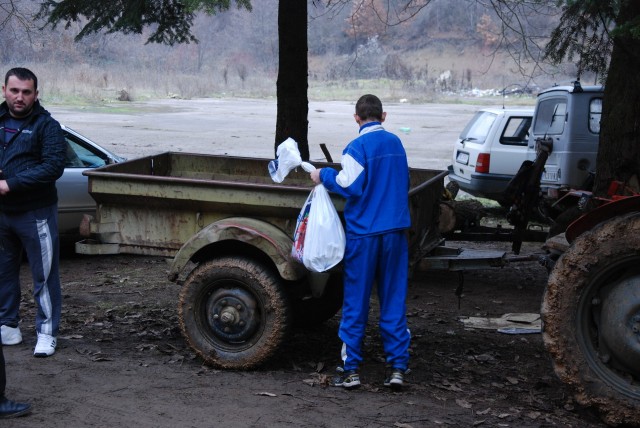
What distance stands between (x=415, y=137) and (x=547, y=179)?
1428 centimetres

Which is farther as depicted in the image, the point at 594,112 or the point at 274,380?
the point at 594,112

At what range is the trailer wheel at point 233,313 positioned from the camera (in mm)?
5918

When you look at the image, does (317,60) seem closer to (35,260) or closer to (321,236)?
(35,260)

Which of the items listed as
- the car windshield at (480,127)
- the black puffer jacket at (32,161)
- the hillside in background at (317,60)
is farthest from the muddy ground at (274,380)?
the hillside in background at (317,60)

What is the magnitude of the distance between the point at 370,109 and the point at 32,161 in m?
2.42

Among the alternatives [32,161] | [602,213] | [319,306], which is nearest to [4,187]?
[32,161]

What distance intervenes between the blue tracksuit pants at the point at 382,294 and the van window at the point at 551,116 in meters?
8.26

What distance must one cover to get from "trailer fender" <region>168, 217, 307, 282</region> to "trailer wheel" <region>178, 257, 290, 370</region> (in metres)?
0.14

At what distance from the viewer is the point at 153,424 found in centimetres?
496

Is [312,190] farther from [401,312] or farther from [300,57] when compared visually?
[300,57]

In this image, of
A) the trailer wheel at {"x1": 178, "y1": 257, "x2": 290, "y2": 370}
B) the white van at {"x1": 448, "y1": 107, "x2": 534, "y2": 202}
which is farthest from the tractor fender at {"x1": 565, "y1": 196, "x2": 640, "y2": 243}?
the white van at {"x1": 448, "y1": 107, "x2": 534, "y2": 202}

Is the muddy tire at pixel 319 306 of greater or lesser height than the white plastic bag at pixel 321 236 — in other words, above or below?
below

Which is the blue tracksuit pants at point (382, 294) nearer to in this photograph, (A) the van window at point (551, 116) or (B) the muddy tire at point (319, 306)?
(B) the muddy tire at point (319, 306)

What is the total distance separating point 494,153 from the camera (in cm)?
1466
